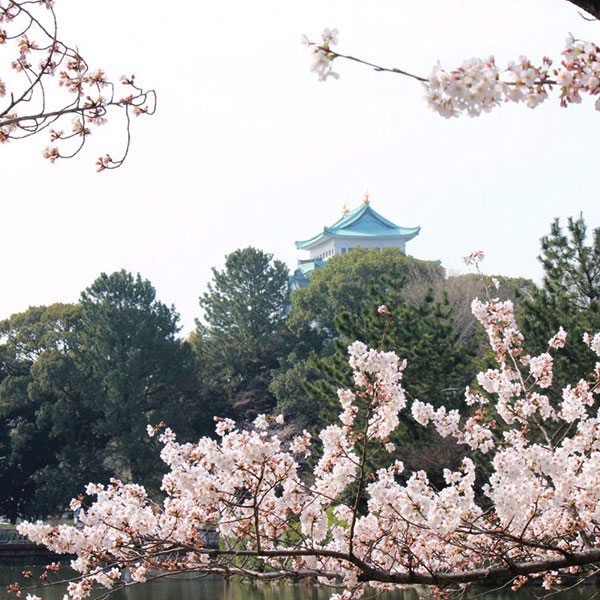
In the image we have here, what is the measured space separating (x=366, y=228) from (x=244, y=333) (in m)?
20.2

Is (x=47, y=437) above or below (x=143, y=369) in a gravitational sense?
below

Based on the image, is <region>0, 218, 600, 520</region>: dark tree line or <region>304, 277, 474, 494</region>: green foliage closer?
<region>304, 277, 474, 494</region>: green foliage

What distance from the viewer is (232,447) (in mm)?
3846

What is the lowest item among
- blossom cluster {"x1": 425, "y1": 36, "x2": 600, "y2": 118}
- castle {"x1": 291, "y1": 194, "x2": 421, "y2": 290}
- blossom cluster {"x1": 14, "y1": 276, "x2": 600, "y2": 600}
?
blossom cluster {"x1": 14, "y1": 276, "x2": 600, "y2": 600}

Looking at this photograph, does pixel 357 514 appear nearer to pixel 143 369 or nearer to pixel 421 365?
pixel 421 365

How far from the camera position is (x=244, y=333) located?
96.8ft

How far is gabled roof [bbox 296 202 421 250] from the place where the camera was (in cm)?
4762

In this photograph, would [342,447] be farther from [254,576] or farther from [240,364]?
[240,364]

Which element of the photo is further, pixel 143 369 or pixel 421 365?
pixel 143 369

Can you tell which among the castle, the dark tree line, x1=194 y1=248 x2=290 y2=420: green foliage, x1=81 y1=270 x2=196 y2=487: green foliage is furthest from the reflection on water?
the castle

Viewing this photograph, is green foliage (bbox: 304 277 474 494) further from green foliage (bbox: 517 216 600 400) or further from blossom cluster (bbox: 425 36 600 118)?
blossom cluster (bbox: 425 36 600 118)

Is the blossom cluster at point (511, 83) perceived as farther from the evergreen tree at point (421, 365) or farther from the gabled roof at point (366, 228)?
the gabled roof at point (366, 228)

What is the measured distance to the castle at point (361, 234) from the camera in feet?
156

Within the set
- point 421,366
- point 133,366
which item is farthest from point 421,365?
point 133,366
